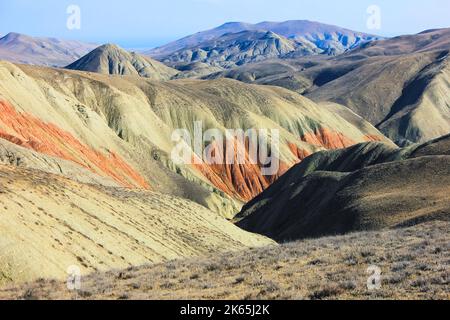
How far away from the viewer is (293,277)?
1559cm

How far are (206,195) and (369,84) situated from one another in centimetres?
13227

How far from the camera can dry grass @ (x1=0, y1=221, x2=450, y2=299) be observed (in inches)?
516

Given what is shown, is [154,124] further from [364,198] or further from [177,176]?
[364,198]

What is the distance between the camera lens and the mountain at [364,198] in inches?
1593

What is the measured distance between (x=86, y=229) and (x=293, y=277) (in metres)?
13.6

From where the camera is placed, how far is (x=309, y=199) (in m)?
57.3

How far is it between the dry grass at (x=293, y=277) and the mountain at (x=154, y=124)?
38312 millimetres

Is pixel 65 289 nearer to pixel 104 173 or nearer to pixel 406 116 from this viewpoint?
pixel 104 173

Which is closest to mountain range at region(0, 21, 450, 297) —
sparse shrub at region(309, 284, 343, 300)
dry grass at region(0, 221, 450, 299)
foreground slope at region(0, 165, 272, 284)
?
foreground slope at region(0, 165, 272, 284)

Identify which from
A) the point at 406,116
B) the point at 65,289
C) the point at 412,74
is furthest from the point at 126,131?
the point at 412,74

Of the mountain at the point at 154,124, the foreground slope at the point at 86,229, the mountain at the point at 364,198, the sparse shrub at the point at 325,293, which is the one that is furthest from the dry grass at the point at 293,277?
the mountain at the point at 154,124

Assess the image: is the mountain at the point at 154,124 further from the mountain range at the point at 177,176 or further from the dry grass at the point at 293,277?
the dry grass at the point at 293,277

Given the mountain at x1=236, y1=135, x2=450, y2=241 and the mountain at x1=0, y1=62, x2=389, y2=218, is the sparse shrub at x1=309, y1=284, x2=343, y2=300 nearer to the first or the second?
the mountain at x1=236, y1=135, x2=450, y2=241

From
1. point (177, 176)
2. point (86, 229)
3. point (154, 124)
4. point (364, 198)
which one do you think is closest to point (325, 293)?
point (86, 229)
